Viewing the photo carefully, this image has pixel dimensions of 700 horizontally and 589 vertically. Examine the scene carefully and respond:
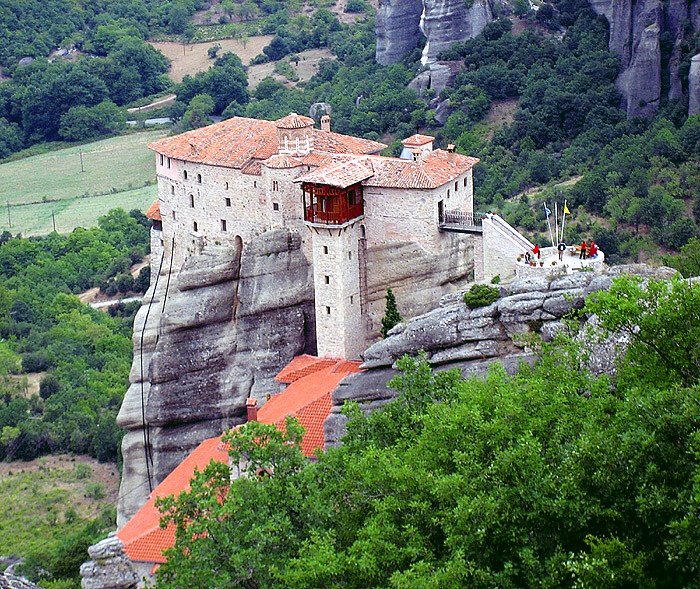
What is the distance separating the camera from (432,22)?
10888 cm

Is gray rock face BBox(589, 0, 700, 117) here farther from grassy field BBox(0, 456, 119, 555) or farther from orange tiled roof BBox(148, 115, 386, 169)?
grassy field BBox(0, 456, 119, 555)

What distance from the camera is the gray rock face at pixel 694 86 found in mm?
86875

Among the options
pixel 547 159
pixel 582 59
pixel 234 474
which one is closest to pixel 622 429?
pixel 234 474

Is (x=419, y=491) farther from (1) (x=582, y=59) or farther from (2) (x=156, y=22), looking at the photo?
(2) (x=156, y=22)

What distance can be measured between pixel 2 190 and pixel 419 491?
100m

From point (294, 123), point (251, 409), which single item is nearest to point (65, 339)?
point (294, 123)

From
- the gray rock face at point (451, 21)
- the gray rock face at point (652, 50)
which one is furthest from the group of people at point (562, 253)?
the gray rock face at point (451, 21)

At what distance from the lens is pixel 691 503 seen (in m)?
33.4

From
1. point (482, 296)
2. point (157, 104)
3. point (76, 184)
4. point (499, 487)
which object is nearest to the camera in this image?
point (499, 487)

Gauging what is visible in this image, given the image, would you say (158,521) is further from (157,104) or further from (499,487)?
(157,104)

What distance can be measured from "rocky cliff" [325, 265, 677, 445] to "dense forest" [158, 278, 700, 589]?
4.92 metres

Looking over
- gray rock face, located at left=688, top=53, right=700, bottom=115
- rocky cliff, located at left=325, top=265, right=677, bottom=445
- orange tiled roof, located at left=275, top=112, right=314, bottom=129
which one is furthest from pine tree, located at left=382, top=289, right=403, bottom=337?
gray rock face, located at left=688, top=53, right=700, bottom=115

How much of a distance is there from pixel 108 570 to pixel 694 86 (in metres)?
50.7

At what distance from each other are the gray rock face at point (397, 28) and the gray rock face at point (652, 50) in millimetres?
26247
